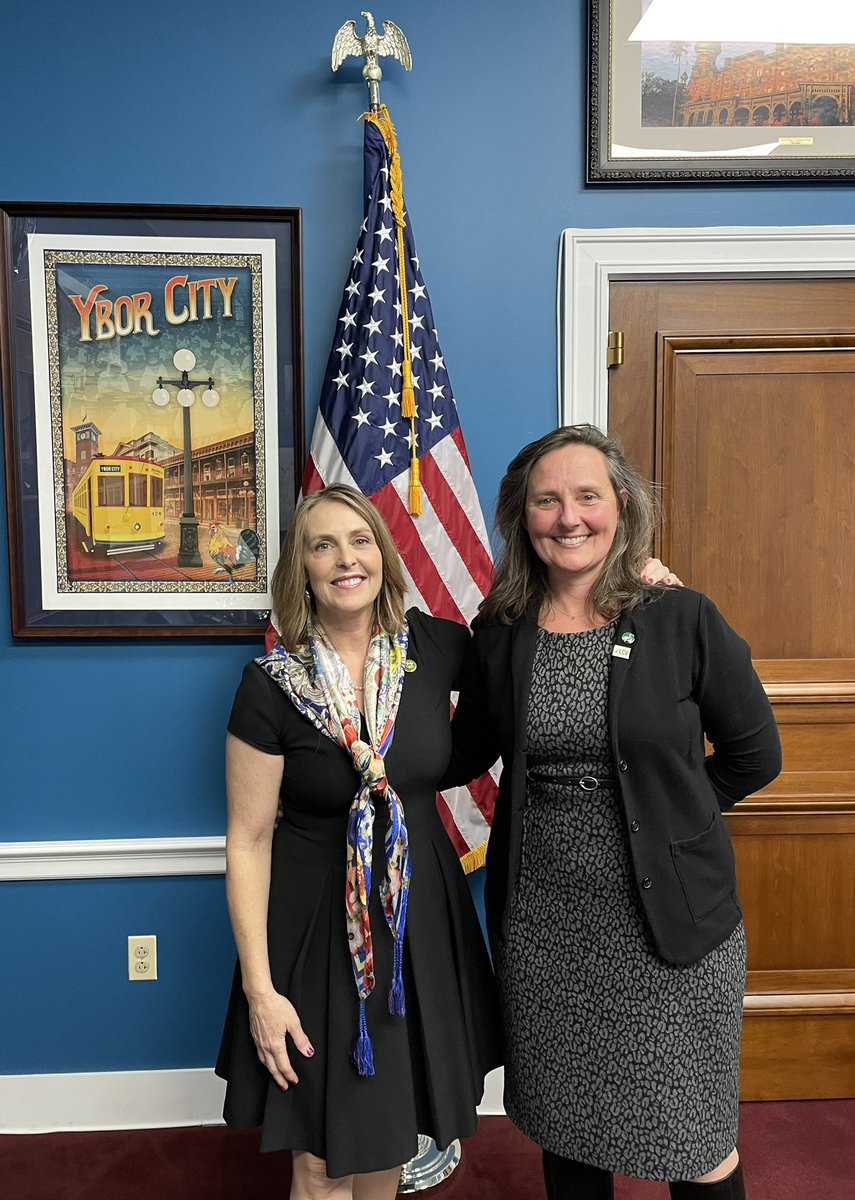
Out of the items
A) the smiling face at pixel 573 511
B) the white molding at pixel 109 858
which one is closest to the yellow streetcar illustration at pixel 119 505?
the white molding at pixel 109 858

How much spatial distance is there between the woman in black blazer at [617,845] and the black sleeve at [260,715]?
14.6 inches

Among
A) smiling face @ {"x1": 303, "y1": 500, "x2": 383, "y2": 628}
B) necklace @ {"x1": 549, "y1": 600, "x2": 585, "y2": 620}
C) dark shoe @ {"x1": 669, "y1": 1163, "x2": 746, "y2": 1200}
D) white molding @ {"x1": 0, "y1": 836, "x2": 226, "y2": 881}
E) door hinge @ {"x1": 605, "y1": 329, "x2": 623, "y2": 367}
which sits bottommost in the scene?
dark shoe @ {"x1": 669, "y1": 1163, "x2": 746, "y2": 1200}

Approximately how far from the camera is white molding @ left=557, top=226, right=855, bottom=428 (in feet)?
6.91

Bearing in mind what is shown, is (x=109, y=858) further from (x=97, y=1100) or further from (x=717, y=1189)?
(x=717, y=1189)

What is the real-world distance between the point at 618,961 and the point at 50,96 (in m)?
2.28

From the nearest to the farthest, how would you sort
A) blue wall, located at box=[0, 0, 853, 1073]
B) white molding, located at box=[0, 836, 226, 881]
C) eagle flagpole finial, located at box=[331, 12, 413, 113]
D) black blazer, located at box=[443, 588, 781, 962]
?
black blazer, located at box=[443, 588, 781, 962], eagle flagpole finial, located at box=[331, 12, 413, 113], blue wall, located at box=[0, 0, 853, 1073], white molding, located at box=[0, 836, 226, 881]

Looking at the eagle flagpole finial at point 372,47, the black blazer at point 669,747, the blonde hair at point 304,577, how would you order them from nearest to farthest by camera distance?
the black blazer at point 669,747 < the blonde hair at point 304,577 < the eagle flagpole finial at point 372,47

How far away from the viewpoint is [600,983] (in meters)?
1.38

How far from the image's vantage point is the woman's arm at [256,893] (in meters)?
1.37

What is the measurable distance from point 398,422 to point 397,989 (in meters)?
1.22

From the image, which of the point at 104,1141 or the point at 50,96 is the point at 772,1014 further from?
the point at 50,96

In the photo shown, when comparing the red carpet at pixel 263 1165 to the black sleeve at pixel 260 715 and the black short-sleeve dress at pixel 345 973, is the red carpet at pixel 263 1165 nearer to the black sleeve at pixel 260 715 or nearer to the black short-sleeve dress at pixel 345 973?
the black short-sleeve dress at pixel 345 973

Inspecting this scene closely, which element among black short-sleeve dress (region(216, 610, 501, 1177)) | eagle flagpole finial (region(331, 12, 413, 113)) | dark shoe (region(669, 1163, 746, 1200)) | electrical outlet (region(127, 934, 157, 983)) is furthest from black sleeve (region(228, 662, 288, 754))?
eagle flagpole finial (region(331, 12, 413, 113))

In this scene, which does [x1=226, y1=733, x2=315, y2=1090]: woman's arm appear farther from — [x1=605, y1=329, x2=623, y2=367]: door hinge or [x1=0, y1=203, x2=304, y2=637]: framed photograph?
[x1=605, y1=329, x2=623, y2=367]: door hinge
